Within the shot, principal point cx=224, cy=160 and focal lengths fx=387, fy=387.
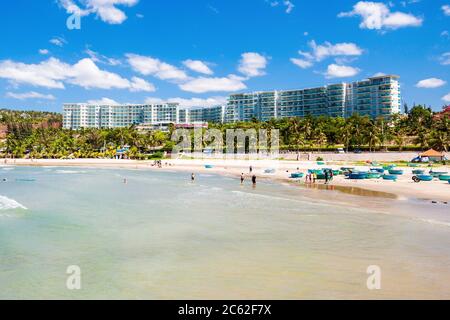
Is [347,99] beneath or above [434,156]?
above

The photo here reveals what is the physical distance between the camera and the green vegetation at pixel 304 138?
9412 centimetres

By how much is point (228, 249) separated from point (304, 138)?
311 feet

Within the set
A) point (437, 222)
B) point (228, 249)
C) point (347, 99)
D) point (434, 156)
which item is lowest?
point (228, 249)

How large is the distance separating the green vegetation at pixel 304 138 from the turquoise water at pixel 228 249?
2727 inches

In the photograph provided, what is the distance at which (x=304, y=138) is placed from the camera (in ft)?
356

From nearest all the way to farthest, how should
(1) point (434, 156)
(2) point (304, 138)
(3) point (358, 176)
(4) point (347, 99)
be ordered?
1. (3) point (358, 176)
2. (1) point (434, 156)
3. (2) point (304, 138)
4. (4) point (347, 99)

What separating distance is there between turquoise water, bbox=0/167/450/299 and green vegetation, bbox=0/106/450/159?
69.3 metres

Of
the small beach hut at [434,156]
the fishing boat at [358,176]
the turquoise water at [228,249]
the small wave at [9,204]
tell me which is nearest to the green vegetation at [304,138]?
the small beach hut at [434,156]

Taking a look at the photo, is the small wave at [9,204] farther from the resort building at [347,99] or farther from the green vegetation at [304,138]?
the resort building at [347,99]

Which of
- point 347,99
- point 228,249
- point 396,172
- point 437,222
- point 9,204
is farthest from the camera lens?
point 347,99

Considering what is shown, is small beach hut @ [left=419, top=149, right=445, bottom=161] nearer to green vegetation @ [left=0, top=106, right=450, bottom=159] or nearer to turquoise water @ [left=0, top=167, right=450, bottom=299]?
green vegetation @ [left=0, top=106, right=450, bottom=159]

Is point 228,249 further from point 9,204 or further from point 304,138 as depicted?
point 304,138

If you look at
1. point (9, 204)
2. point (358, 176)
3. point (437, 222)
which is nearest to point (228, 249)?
point (437, 222)

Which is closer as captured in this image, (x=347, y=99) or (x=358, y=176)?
(x=358, y=176)
